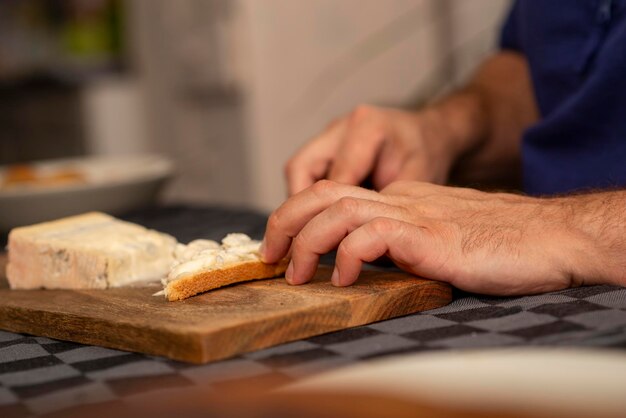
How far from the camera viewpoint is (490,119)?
175 cm

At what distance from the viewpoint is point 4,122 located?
5.81 meters

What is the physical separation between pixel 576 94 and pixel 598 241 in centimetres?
52

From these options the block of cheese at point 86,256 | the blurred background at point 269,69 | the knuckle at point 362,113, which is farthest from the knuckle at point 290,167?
the blurred background at point 269,69

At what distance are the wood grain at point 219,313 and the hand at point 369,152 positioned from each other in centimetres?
36

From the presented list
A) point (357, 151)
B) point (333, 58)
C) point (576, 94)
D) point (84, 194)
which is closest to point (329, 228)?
point (357, 151)

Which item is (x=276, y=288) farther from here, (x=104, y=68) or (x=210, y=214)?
(x=104, y=68)

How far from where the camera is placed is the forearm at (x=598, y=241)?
896 millimetres

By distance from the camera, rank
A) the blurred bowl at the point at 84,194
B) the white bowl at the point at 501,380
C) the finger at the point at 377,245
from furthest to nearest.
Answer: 1. the blurred bowl at the point at 84,194
2. the finger at the point at 377,245
3. the white bowl at the point at 501,380

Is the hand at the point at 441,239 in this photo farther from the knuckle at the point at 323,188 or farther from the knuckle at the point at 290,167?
the knuckle at the point at 290,167

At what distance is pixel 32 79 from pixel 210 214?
4243 millimetres

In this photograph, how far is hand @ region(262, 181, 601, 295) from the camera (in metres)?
0.88

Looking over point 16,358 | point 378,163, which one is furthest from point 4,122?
point 16,358

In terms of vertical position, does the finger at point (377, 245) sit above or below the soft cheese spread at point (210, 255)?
above

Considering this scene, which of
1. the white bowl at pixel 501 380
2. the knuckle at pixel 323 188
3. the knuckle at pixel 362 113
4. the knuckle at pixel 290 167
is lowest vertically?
the white bowl at pixel 501 380
